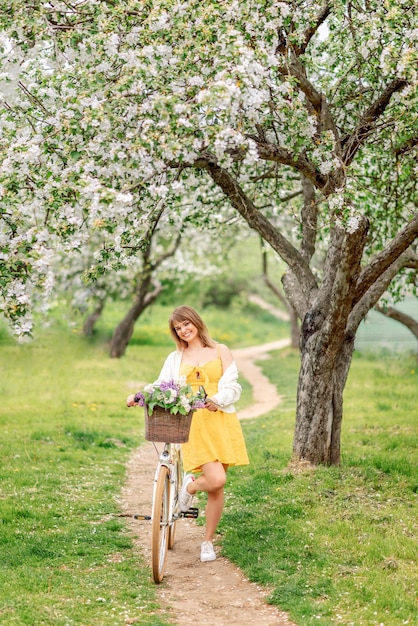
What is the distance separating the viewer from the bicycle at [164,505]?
25.1ft

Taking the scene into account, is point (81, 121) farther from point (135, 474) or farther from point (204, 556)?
point (135, 474)

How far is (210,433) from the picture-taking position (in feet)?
27.8

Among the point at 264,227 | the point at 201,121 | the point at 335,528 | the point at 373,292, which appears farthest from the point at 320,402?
the point at 201,121

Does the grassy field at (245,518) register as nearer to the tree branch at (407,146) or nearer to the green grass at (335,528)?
the green grass at (335,528)

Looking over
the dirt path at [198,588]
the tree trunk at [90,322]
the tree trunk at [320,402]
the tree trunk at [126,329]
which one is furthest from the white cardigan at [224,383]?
the tree trunk at [90,322]

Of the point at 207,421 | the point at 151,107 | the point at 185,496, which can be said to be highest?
the point at 151,107

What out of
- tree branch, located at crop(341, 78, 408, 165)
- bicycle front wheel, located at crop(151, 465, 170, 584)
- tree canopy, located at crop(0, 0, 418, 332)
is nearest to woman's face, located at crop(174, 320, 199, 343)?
tree canopy, located at crop(0, 0, 418, 332)

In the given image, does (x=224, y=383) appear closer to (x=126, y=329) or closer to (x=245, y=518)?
(x=245, y=518)

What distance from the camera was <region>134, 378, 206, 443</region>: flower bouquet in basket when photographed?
Result: 7.58 metres

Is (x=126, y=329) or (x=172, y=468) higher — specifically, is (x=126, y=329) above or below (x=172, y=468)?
above

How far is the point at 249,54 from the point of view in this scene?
26.6ft

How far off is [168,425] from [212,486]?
109cm

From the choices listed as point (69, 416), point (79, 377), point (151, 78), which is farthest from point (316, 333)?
point (79, 377)

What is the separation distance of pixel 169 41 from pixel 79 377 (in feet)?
49.6
